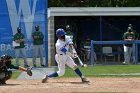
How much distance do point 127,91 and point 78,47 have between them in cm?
1515

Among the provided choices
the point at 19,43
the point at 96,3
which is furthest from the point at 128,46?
the point at 96,3

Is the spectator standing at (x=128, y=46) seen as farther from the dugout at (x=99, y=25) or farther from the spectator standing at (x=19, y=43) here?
the spectator standing at (x=19, y=43)

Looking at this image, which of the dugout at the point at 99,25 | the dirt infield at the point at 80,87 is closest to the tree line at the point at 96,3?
the dugout at the point at 99,25

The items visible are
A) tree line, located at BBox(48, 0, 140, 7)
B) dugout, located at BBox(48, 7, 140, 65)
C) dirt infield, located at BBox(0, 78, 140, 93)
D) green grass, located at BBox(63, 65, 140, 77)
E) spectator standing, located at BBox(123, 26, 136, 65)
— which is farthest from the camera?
tree line, located at BBox(48, 0, 140, 7)

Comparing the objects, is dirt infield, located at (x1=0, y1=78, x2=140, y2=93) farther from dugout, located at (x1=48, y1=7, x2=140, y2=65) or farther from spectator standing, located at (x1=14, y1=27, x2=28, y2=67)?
dugout, located at (x1=48, y1=7, x2=140, y2=65)

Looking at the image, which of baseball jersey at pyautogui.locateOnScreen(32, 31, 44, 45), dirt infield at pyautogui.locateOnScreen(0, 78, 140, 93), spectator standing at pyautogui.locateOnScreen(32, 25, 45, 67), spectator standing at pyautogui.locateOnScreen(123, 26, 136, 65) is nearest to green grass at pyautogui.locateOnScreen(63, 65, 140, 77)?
dirt infield at pyautogui.locateOnScreen(0, 78, 140, 93)

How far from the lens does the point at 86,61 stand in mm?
24766

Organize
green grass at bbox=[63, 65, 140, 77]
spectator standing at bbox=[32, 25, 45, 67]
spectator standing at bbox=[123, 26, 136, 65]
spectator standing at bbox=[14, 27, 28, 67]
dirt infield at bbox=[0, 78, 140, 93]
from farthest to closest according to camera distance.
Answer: spectator standing at bbox=[123, 26, 136, 65] → spectator standing at bbox=[32, 25, 45, 67] → spectator standing at bbox=[14, 27, 28, 67] → green grass at bbox=[63, 65, 140, 77] → dirt infield at bbox=[0, 78, 140, 93]

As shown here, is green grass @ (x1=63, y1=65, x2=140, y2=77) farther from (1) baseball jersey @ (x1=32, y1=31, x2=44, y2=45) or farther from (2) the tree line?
(2) the tree line

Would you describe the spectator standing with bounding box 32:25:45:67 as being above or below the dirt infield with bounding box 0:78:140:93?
below

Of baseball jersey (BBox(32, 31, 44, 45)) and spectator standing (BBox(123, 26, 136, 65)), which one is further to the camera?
spectator standing (BBox(123, 26, 136, 65))

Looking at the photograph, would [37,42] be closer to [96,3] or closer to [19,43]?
[19,43]

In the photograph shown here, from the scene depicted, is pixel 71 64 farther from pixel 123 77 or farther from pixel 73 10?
pixel 73 10

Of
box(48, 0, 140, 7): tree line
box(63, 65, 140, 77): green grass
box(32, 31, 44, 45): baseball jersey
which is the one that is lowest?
box(63, 65, 140, 77): green grass
